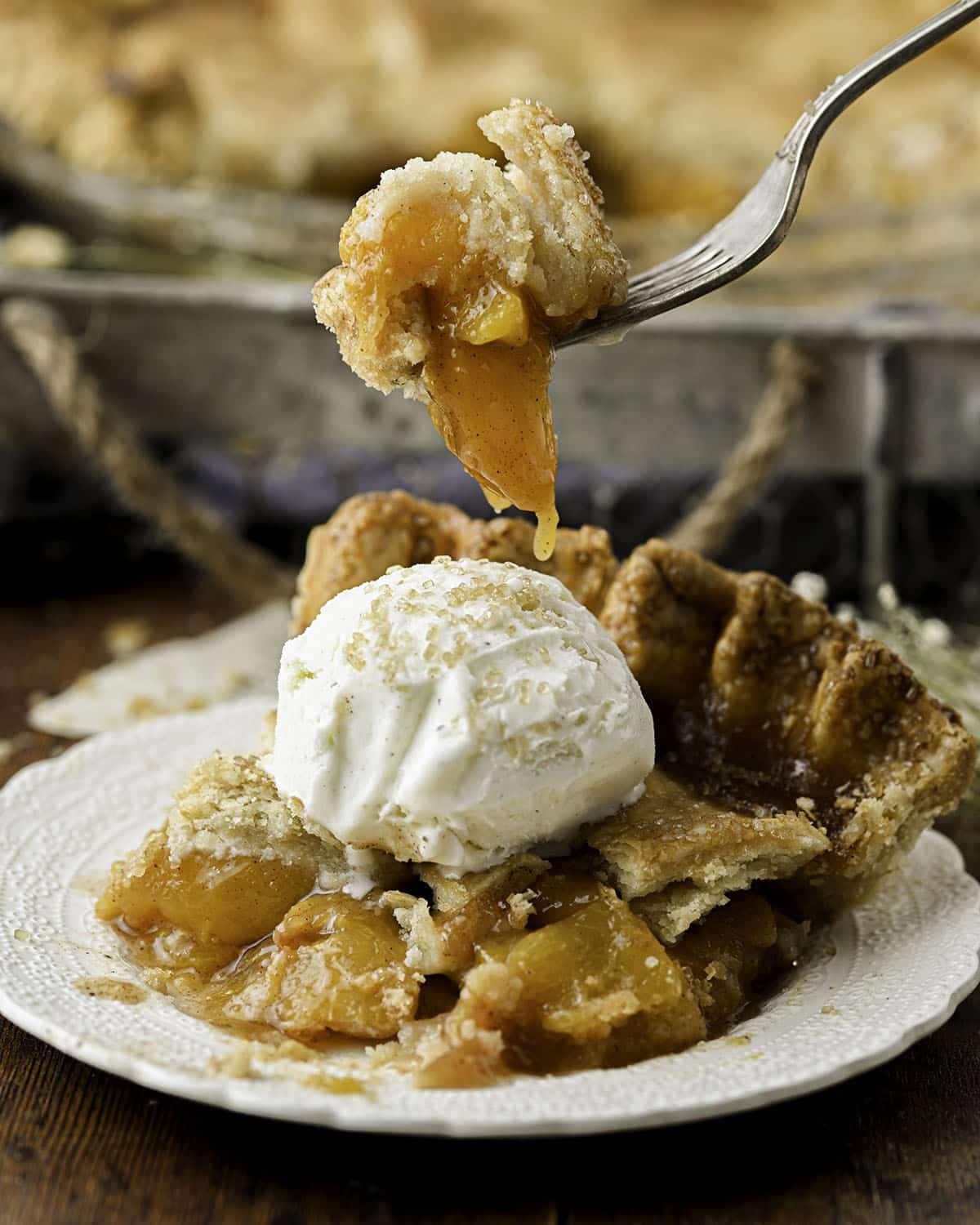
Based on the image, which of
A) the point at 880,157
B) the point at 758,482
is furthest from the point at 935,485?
the point at 880,157

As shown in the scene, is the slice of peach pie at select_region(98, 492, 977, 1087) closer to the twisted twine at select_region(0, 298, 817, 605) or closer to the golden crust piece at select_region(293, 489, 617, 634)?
the golden crust piece at select_region(293, 489, 617, 634)

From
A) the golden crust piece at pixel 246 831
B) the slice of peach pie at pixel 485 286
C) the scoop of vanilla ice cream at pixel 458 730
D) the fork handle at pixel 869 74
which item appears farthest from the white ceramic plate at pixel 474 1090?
the fork handle at pixel 869 74

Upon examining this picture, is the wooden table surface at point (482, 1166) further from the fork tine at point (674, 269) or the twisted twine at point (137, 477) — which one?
the twisted twine at point (137, 477)

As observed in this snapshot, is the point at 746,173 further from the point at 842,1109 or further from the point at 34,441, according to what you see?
the point at 842,1109

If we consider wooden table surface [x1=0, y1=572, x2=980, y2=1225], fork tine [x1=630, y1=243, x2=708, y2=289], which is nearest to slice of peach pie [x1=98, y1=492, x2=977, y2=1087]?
wooden table surface [x1=0, y1=572, x2=980, y2=1225]

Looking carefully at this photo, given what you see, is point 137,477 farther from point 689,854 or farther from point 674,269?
point 689,854

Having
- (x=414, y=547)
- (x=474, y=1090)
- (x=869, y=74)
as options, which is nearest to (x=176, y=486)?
(x=414, y=547)
